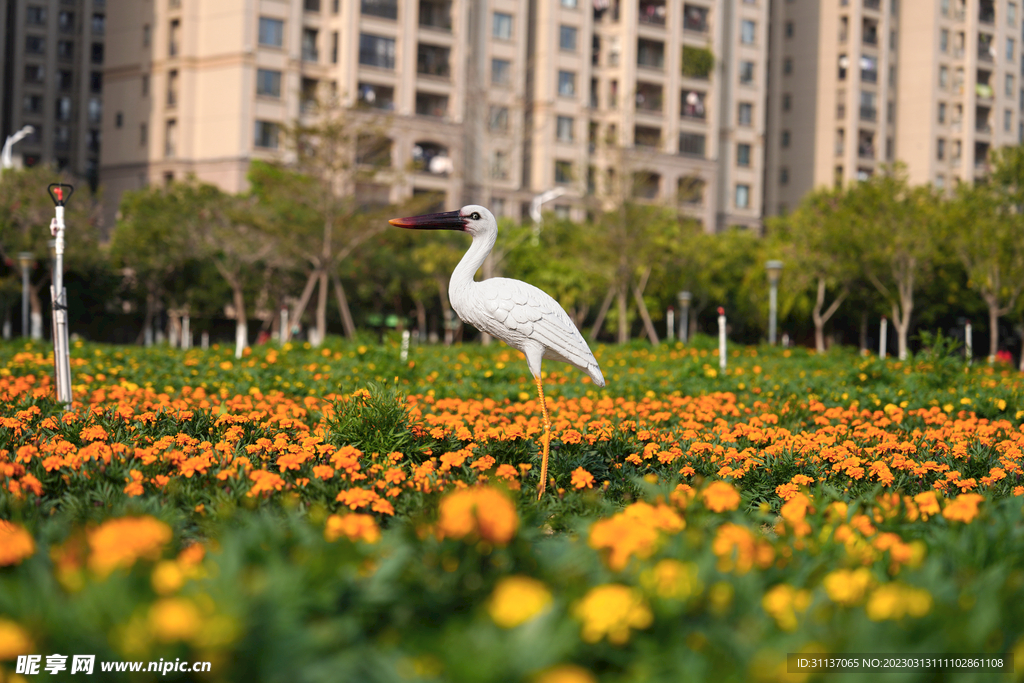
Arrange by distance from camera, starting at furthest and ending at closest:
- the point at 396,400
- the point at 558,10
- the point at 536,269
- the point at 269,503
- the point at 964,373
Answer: the point at 558,10, the point at 536,269, the point at 964,373, the point at 396,400, the point at 269,503

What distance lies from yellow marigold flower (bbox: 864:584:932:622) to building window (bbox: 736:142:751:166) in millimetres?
59788

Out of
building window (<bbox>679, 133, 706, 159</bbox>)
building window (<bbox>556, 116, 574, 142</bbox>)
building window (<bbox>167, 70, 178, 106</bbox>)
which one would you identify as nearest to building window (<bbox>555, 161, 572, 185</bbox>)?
building window (<bbox>556, 116, 574, 142</bbox>)

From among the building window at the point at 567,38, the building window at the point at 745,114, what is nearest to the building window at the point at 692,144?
the building window at the point at 745,114

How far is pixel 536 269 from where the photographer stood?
4203cm

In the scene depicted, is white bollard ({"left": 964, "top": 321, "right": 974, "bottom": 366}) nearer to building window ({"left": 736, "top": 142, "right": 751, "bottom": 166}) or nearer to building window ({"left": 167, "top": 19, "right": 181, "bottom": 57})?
building window ({"left": 736, "top": 142, "right": 751, "bottom": 166})

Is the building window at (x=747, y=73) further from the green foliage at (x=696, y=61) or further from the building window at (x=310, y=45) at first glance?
the building window at (x=310, y=45)

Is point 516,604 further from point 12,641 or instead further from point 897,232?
point 897,232

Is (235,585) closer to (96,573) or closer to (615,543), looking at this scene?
(96,573)

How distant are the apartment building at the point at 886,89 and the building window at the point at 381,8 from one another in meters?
32.4

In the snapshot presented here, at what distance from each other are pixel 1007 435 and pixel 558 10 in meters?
49.6

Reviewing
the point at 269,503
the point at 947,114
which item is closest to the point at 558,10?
the point at 947,114

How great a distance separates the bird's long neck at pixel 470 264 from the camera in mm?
6551

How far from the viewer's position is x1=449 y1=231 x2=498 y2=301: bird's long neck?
21.5ft

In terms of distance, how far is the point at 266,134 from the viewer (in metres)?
45.7
